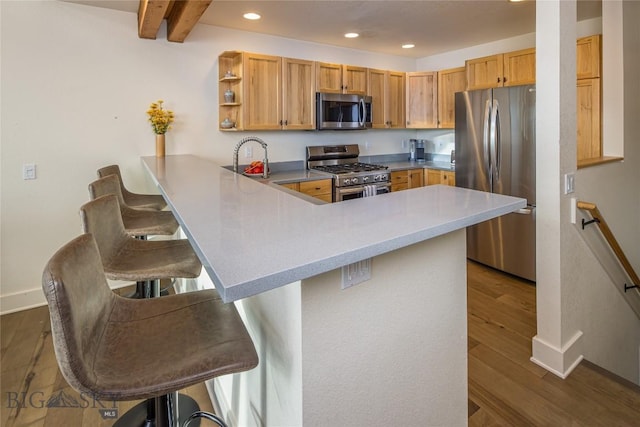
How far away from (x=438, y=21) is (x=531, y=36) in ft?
4.10

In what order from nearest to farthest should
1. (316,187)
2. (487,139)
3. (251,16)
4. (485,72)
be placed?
(251,16) < (487,139) < (316,187) < (485,72)

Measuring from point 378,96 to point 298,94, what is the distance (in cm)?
123

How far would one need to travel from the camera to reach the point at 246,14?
11.2 ft

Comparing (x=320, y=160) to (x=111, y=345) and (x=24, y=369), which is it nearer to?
(x=24, y=369)

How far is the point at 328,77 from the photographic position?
427cm

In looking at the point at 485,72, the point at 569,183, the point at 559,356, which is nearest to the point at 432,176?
the point at 485,72

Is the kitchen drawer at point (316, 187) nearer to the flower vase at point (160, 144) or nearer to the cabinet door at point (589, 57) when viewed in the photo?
the flower vase at point (160, 144)

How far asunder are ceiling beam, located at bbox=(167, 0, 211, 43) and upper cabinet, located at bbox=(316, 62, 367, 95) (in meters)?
1.49

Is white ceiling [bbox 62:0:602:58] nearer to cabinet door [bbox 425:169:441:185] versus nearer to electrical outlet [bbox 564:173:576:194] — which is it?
cabinet door [bbox 425:169:441:185]

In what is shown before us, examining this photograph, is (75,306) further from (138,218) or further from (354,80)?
(354,80)

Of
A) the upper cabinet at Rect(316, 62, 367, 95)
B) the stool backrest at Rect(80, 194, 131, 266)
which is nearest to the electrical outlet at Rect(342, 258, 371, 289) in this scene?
the stool backrest at Rect(80, 194, 131, 266)

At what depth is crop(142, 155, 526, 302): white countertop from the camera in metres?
0.78

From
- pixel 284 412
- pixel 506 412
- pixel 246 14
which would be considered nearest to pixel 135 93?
pixel 246 14

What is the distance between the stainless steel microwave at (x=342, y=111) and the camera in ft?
13.8
